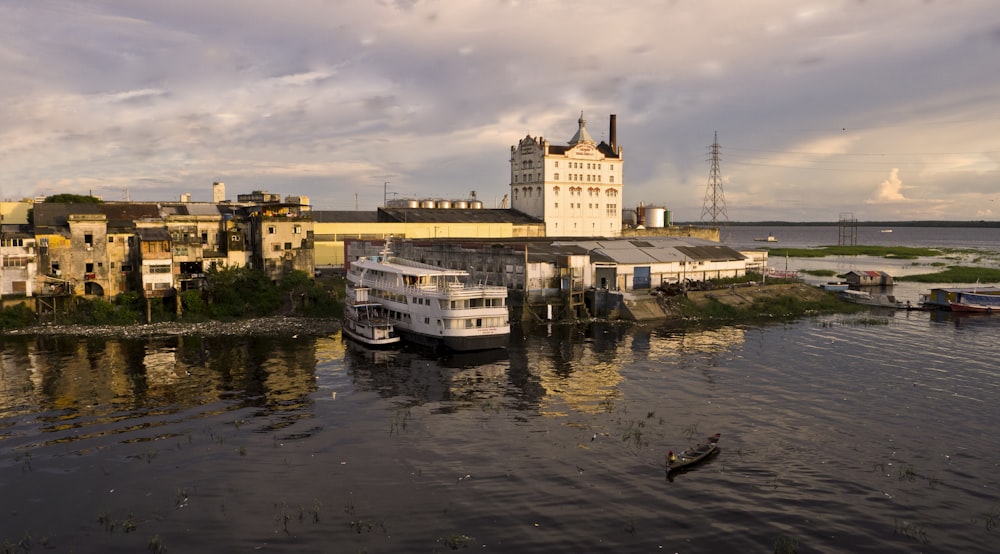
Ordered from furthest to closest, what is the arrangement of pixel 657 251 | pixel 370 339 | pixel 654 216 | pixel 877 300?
pixel 654 216 → pixel 657 251 → pixel 877 300 → pixel 370 339

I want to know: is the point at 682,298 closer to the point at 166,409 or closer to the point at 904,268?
the point at 166,409

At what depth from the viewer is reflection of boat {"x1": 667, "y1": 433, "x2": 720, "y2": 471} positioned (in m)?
30.9

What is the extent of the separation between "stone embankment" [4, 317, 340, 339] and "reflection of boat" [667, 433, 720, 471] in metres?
43.1

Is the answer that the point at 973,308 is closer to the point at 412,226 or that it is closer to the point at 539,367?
the point at 539,367

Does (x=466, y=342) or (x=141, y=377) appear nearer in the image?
(x=141, y=377)

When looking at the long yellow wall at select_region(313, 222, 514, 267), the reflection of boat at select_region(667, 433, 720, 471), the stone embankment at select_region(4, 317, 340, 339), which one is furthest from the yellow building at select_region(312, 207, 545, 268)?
the reflection of boat at select_region(667, 433, 720, 471)

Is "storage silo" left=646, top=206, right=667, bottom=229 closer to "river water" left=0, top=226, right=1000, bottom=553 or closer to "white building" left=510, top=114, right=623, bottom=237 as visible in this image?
"white building" left=510, top=114, right=623, bottom=237

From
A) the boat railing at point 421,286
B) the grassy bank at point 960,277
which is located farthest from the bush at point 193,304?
the grassy bank at point 960,277

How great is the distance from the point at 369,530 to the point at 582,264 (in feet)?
191

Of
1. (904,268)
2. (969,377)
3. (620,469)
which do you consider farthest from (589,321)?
(904,268)

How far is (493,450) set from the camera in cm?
3366

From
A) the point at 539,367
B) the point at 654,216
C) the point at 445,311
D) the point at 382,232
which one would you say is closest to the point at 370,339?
the point at 445,311

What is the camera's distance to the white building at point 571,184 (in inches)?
4815

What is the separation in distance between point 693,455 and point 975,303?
71215 millimetres
